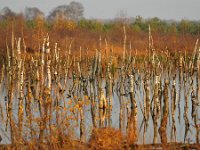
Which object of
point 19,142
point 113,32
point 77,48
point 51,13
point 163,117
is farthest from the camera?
point 51,13

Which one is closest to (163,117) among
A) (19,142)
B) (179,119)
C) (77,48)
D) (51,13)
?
(179,119)

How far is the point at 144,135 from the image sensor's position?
12602mm

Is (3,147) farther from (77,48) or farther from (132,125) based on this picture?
(77,48)

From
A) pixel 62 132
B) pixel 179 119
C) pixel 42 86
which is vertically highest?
pixel 42 86

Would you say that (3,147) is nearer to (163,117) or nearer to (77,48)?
(163,117)

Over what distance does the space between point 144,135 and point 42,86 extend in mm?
3479

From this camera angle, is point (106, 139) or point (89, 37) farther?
point (89, 37)

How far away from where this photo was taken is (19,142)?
9.77 m

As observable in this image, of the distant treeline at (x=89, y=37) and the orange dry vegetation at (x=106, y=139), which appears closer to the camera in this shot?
the orange dry vegetation at (x=106, y=139)

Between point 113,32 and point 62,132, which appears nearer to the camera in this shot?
point 62,132

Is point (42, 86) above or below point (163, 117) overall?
above

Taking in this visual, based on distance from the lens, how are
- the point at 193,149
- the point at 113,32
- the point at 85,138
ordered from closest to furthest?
the point at 193,149 → the point at 85,138 → the point at 113,32

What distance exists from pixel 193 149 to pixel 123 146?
65.5 inches

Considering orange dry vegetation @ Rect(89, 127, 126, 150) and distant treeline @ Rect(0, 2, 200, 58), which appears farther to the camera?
distant treeline @ Rect(0, 2, 200, 58)
